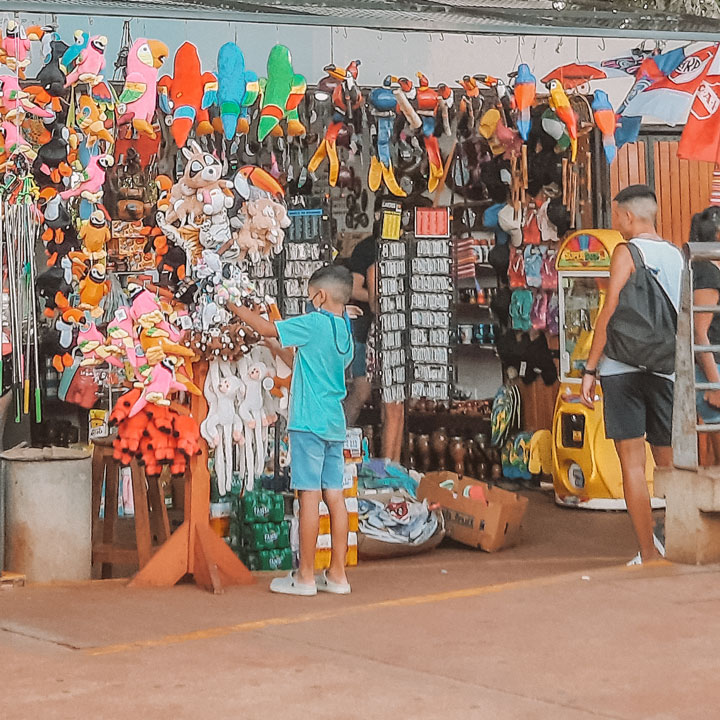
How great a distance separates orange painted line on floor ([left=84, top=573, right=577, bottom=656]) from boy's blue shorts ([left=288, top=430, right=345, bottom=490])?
70cm

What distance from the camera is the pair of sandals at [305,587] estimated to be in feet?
22.8

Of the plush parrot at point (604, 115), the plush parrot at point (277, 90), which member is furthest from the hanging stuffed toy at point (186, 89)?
the plush parrot at point (604, 115)

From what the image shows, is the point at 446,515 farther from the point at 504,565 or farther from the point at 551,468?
the point at 551,468

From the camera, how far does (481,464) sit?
11219 millimetres

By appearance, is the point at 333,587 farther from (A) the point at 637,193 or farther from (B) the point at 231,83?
(B) the point at 231,83

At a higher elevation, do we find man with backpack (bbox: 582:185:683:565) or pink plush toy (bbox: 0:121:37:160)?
pink plush toy (bbox: 0:121:37:160)

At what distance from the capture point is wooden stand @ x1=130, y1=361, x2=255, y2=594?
7125 millimetres

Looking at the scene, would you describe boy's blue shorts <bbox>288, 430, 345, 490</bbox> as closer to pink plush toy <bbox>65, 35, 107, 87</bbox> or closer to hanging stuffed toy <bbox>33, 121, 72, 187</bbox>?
hanging stuffed toy <bbox>33, 121, 72, 187</bbox>

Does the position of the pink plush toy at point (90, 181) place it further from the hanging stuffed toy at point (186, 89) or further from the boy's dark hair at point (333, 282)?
the boy's dark hair at point (333, 282)

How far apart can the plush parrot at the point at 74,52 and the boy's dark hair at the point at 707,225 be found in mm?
4776

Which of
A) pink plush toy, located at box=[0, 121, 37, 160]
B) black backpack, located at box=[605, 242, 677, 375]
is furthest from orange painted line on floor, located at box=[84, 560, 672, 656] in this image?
pink plush toy, located at box=[0, 121, 37, 160]

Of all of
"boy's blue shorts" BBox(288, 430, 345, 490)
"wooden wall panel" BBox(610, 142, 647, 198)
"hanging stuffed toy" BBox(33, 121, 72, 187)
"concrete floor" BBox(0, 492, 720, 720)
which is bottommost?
"concrete floor" BBox(0, 492, 720, 720)

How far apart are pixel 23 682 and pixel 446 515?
4.20 m

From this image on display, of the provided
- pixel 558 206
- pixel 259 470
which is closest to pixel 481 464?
pixel 558 206
